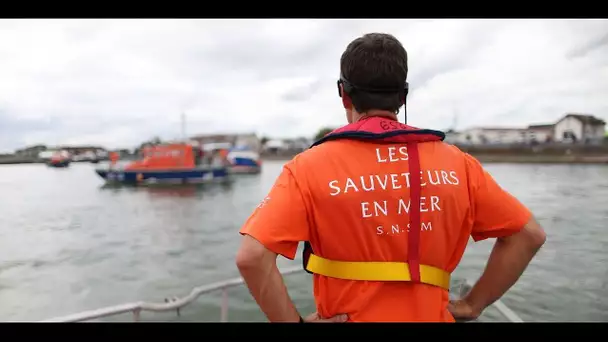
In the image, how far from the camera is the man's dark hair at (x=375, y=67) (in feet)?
3.30

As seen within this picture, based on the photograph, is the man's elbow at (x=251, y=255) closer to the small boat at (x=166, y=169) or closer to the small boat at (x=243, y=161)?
the small boat at (x=166, y=169)

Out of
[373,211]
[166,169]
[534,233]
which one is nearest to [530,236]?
[534,233]

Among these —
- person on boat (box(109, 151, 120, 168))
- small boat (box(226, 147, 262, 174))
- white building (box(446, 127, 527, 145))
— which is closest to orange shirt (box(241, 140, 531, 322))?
white building (box(446, 127, 527, 145))

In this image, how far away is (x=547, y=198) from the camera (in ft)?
50.2

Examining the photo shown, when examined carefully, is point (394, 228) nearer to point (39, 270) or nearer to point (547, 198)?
point (39, 270)

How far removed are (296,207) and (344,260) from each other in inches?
7.3

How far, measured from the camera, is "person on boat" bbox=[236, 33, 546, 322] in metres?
0.96

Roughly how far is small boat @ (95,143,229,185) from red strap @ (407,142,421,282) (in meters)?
26.1

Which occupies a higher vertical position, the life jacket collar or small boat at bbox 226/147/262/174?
small boat at bbox 226/147/262/174

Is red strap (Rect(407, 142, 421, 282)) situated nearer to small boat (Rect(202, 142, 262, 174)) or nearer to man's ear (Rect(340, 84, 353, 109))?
man's ear (Rect(340, 84, 353, 109))

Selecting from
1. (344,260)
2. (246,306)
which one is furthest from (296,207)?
(246,306)

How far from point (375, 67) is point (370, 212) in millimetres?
355

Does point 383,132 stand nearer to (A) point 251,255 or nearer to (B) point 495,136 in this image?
(A) point 251,255

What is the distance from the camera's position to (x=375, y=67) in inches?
39.6
